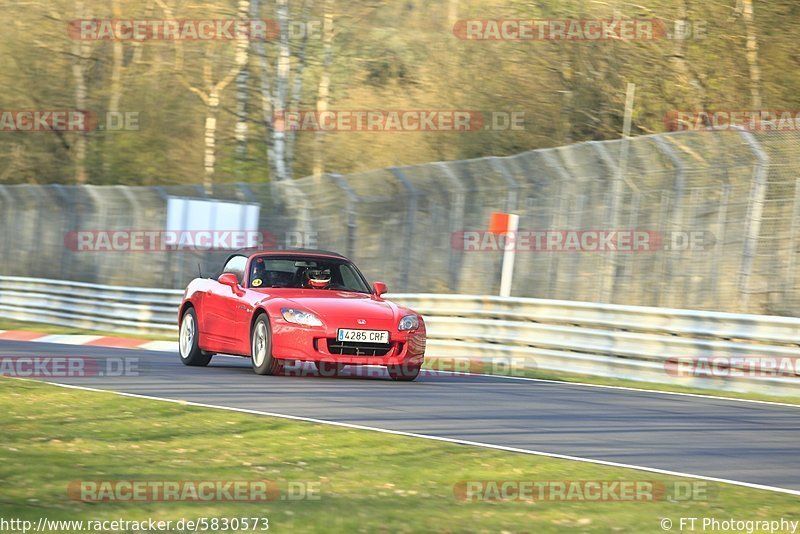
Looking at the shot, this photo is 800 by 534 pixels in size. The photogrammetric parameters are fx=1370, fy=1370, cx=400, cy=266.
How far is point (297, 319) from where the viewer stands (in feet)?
44.1

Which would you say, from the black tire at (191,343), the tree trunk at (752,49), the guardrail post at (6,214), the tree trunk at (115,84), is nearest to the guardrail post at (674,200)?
the black tire at (191,343)

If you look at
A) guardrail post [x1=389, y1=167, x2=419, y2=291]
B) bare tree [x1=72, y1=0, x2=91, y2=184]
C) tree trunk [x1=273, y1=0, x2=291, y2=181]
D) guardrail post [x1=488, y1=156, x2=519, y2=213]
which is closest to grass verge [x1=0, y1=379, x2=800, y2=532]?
guardrail post [x1=488, y1=156, x2=519, y2=213]

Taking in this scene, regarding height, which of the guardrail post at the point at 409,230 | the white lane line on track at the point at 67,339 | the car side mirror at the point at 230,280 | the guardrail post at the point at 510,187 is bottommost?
the white lane line on track at the point at 67,339

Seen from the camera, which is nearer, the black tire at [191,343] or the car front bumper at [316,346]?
the car front bumper at [316,346]

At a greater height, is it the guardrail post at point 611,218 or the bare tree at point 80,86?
the bare tree at point 80,86

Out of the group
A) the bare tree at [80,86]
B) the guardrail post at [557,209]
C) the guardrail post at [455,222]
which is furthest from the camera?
the bare tree at [80,86]

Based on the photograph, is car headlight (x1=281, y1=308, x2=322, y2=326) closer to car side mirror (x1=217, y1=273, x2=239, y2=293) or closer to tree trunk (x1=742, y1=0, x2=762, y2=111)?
car side mirror (x1=217, y1=273, x2=239, y2=293)

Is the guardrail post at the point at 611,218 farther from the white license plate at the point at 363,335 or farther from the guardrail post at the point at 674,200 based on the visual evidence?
the white license plate at the point at 363,335

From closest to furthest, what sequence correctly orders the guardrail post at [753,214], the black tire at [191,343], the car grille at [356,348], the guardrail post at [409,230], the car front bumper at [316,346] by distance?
the car front bumper at [316,346] → the car grille at [356,348] → the black tire at [191,343] → the guardrail post at [753,214] → the guardrail post at [409,230]

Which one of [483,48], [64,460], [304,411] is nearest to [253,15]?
[483,48]

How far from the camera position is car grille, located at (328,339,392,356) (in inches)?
531

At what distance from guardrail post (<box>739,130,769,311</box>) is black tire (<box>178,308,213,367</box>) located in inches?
244

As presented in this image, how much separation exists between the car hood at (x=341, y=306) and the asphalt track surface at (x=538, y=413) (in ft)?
2.21

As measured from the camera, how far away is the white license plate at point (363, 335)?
1345 centimetres
